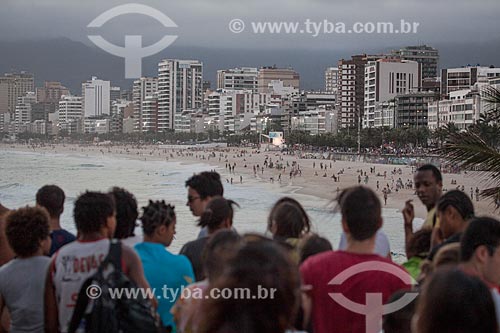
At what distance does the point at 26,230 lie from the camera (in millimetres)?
3184

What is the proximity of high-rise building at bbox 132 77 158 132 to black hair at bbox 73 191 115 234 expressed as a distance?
455 ft

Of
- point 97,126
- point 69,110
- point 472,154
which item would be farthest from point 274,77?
point 472,154

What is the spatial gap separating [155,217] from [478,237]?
144 cm

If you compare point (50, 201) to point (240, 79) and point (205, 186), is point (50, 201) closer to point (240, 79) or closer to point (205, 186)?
point (205, 186)

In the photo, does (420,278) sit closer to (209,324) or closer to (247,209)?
(209,324)

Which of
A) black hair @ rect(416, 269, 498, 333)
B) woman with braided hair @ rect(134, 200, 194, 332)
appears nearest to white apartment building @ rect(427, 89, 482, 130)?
woman with braided hair @ rect(134, 200, 194, 332)

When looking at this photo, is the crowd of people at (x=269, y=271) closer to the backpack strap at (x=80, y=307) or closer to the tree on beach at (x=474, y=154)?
the backpack strap at (x=80, y=307)

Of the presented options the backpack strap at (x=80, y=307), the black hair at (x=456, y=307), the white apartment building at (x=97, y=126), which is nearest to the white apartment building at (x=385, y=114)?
the white apartment building at (x=97, y=126)

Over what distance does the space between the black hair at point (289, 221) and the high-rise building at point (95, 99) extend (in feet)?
531

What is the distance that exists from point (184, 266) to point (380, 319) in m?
0.90

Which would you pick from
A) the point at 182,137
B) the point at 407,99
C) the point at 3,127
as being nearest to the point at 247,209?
the point at 407,99

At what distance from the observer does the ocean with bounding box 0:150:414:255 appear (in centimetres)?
2150

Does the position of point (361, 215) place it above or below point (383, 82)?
below

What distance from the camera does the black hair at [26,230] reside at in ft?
10.5
